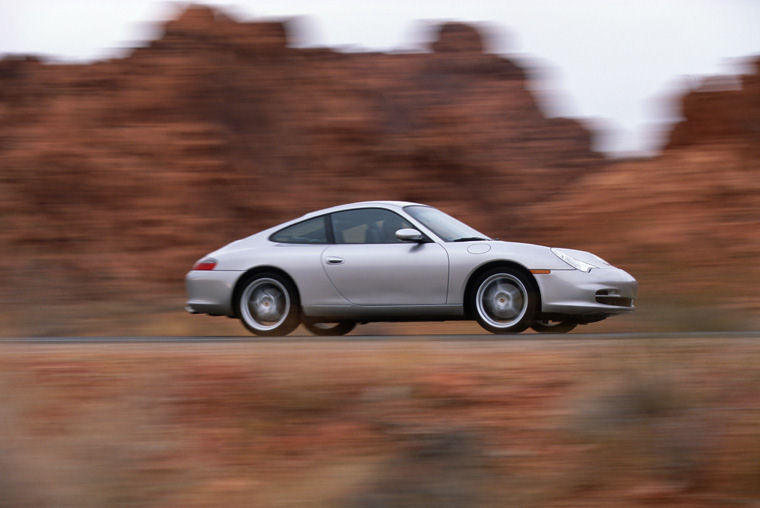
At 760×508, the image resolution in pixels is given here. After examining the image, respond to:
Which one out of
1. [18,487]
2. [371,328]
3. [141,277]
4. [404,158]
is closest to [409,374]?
[18,487]

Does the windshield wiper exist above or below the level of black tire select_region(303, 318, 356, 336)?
above

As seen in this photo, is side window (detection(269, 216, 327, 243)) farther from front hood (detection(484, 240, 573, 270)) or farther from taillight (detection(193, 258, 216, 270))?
front hood (detection(484, 240, 573, 270))

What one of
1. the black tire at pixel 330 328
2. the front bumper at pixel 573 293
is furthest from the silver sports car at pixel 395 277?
the black tire at pixel 330 328

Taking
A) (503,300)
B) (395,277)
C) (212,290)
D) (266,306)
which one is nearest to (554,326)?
(503,300)

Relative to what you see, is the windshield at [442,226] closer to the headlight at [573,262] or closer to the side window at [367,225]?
the side window at [367,225]

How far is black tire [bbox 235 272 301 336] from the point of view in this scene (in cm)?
1012

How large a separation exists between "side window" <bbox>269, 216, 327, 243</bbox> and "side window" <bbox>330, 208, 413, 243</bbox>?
127mm

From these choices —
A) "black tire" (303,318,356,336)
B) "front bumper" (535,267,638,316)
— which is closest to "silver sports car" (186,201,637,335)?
"front bumper" (535,267,638,316)

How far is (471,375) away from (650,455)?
181 cm

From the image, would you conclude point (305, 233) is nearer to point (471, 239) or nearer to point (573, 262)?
point (471, 239)

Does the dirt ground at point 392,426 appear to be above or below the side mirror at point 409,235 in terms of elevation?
below

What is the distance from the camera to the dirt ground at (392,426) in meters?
5.75

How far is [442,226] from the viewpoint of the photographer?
33.3 ft

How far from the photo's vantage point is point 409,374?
7484 millimetres
